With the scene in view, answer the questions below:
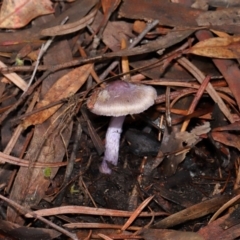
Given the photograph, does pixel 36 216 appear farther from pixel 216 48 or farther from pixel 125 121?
pixel 216 48

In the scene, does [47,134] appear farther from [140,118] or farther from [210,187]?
[210,187]

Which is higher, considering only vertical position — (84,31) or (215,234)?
(84,31)

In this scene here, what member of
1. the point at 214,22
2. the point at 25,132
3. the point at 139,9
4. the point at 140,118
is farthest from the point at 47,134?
the point at 214,22

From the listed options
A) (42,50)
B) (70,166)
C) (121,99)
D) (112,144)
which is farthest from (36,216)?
(42,50)

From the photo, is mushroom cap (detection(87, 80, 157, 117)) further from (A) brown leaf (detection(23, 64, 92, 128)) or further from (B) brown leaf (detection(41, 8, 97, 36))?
(B) brown leaf (detection(41, 8, 97, 36))

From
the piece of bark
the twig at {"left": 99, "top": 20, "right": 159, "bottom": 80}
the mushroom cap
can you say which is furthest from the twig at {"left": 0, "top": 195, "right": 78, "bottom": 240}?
the twig at {"left": 99, "top": 20, "right": 159, "bottom": 80}

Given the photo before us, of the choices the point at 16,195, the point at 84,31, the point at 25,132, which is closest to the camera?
the point at 16,195

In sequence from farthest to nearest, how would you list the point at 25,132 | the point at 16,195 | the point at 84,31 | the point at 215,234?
1. the point at 84,31
2. the point at 25,132
3. the point at 16,195
4. the point at 215,234

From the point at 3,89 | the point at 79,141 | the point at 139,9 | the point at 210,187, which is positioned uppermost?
the point at 139,9
